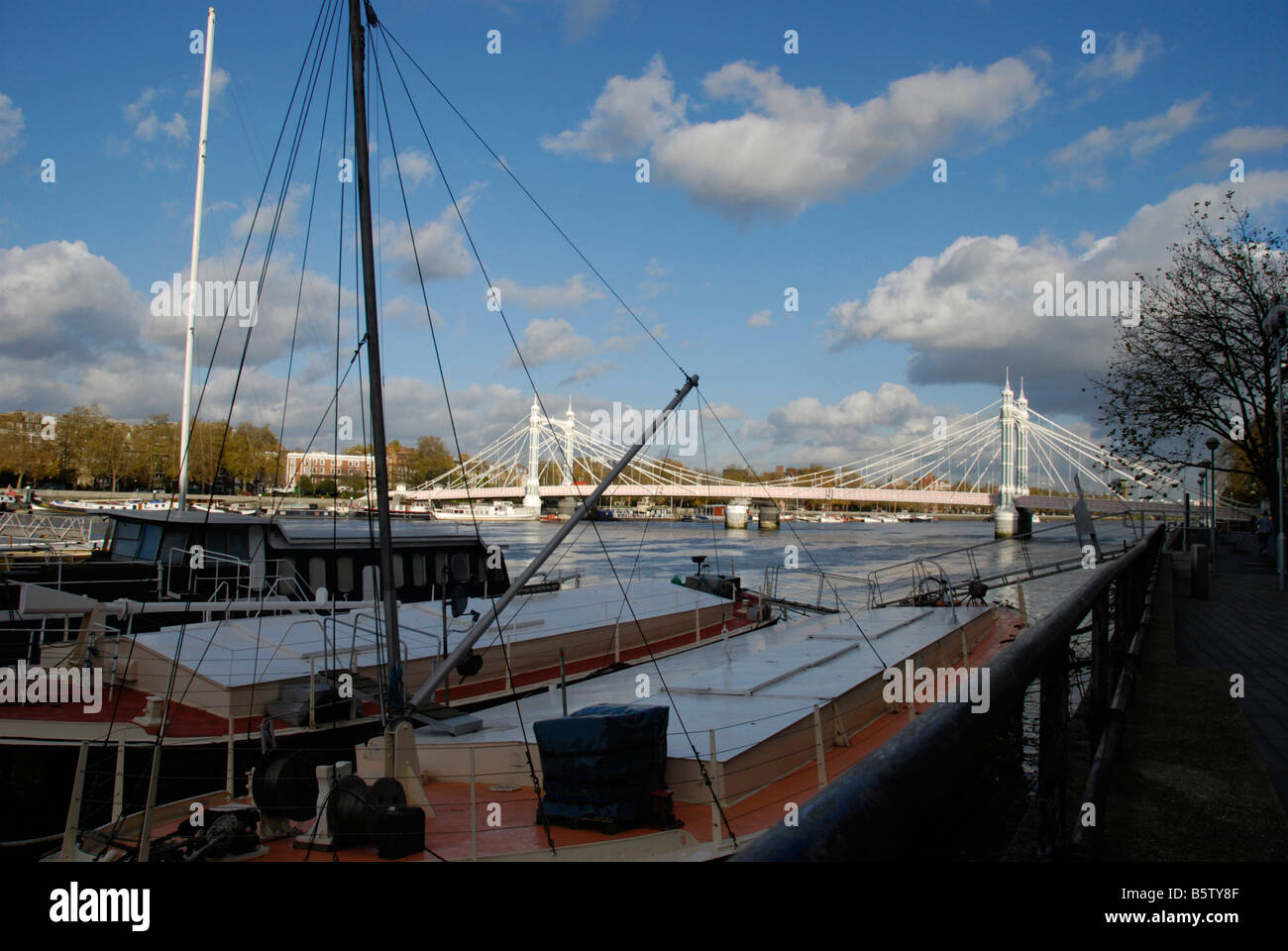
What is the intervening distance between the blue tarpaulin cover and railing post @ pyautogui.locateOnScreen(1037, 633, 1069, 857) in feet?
15.4

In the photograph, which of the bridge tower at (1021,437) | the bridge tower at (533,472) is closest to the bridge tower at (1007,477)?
the bridge tower at (1021,437)

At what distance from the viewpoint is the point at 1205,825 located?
90.4 inches

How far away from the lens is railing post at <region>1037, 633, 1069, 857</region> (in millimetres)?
2283

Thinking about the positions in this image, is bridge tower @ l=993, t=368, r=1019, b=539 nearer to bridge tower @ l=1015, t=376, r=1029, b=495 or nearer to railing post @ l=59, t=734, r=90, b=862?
bridge tower @ l=1015, t=376, r=1029, b=495

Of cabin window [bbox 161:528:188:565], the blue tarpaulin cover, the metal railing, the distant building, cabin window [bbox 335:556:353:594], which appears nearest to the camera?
the metal railing

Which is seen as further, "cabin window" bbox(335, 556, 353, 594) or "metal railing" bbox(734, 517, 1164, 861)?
"cabin window" bbox(335, 556, 353, 594)

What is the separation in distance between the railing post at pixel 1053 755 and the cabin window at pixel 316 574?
16.1 meters

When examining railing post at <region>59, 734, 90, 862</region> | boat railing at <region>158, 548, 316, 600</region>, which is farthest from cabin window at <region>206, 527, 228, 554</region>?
railing post at <region>59, 734, 90, 862</region>

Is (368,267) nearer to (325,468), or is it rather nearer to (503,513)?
(503,513)

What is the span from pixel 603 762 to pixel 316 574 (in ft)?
37.9

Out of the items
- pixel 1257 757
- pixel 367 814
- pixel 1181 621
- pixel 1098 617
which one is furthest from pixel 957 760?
pixel 1181 621

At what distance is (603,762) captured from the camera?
6883 millimetres
